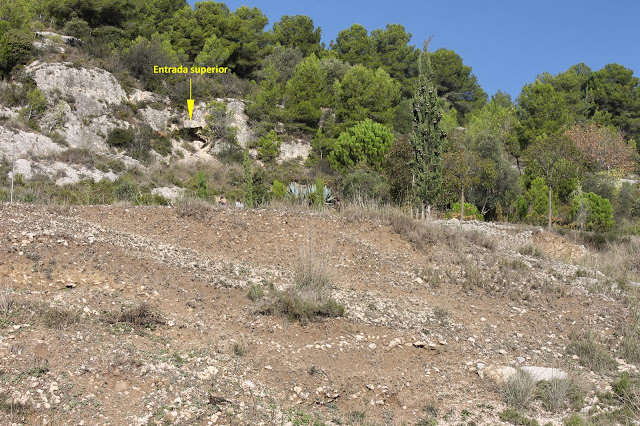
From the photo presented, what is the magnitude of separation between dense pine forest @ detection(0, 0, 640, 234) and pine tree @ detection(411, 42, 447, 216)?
0.13 ft

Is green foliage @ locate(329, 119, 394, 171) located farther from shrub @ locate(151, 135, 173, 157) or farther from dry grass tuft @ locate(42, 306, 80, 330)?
dry grass tuft @ locate(42, 306, 80, 330)

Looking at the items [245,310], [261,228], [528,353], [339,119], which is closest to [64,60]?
[339,119]

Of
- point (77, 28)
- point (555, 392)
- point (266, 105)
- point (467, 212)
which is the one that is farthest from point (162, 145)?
point (555, 392)

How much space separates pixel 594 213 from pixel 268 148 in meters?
17.7

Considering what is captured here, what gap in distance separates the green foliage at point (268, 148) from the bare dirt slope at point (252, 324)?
21.9m

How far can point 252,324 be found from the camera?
6074 millimetres

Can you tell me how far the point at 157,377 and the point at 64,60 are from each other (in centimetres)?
2884

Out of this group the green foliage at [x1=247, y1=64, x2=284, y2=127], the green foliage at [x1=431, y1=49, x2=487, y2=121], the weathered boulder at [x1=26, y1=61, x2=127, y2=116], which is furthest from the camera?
the green foliage at [x1=431, y1=49, x2=487, y2=121]

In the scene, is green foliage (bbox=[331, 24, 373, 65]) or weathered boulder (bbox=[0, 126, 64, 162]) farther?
green foliage (bbox=[331, 24, 373, 65])

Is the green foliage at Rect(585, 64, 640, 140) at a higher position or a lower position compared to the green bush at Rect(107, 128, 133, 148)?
higher

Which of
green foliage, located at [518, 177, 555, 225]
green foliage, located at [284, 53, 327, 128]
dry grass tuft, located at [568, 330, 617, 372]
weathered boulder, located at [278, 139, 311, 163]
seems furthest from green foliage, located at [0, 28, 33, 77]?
dry grass tuft, located at [568, 330, 617, 372]

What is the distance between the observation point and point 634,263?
35.3 feet

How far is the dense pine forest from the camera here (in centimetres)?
1986

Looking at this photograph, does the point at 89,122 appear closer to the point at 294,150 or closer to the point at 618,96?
the point at 294,150
